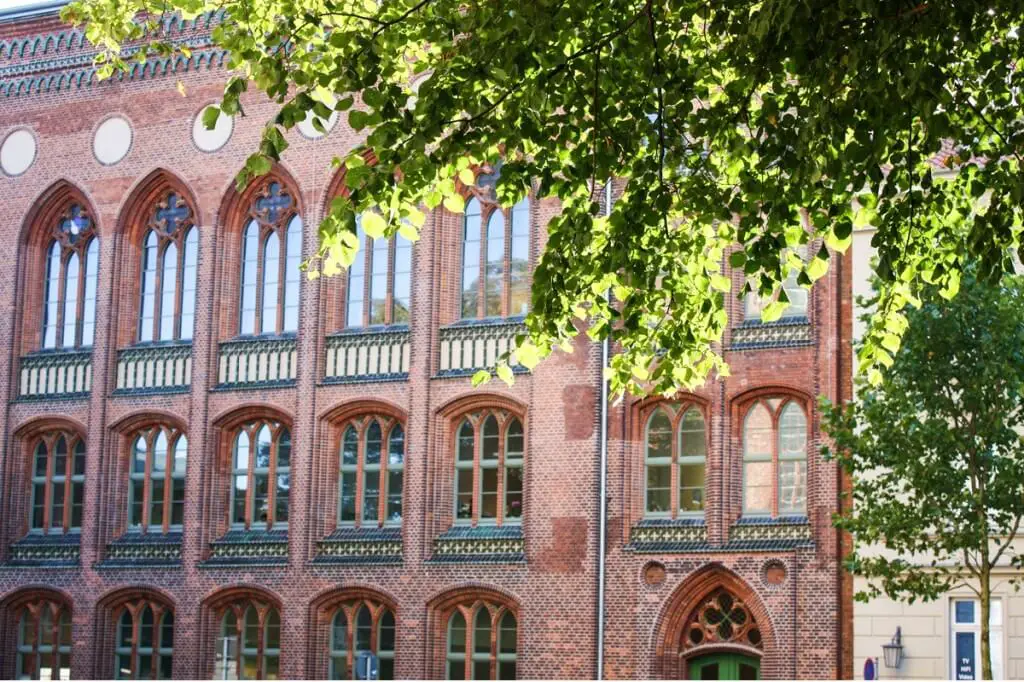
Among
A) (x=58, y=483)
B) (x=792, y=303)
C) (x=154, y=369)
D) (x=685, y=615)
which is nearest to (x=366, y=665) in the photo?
(x=685, y=615)

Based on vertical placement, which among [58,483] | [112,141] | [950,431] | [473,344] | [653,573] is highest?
[112,141]

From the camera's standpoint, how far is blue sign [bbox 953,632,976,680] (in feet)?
87.6

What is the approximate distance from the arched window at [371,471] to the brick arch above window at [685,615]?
5263 mm

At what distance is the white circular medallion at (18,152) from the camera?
118ft

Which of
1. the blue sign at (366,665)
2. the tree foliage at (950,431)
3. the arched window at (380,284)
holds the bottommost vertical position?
the blue sign at (366,665)

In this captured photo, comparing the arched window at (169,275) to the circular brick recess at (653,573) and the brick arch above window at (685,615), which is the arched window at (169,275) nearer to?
the circular brick recess at (653,573)

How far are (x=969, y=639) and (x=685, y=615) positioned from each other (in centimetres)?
447

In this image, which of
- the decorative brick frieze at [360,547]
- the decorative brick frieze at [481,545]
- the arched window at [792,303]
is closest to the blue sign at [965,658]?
the arched window at [792,303]

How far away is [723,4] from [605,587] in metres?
17.9

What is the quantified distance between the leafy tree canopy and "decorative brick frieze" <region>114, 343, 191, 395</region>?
65.0 feet

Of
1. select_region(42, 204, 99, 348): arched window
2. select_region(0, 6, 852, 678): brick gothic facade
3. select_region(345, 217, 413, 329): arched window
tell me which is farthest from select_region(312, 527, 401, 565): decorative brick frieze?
select_region(42, 204, 99, 348): arched window

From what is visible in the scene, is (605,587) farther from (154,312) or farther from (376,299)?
(154,312)

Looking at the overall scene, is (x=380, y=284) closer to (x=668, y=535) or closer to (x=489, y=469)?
(x=489, y=469)

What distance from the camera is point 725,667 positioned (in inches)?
1136
